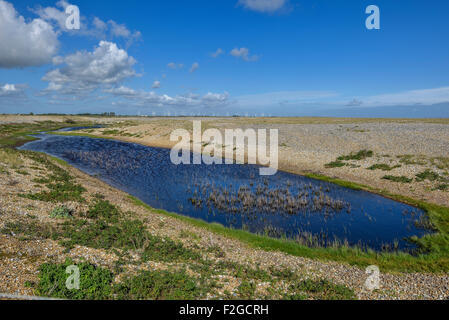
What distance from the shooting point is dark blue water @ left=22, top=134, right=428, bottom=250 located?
787 inches

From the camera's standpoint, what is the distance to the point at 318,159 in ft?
145

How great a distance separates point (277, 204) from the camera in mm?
25953

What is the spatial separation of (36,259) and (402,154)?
48.2 metres

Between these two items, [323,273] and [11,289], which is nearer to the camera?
[11,289]

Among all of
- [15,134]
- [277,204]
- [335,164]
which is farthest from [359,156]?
[15,134]

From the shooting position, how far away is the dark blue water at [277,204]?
65.6 ft

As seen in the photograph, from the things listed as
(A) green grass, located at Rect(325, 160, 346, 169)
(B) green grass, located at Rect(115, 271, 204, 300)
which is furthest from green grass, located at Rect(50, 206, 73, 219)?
(A) green grass, located at Rect(325, 160, 346, 169)

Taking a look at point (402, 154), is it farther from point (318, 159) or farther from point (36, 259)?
point (36, 259)

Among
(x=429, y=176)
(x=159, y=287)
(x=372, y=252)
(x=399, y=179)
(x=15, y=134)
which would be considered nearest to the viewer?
(x=159, y=287)

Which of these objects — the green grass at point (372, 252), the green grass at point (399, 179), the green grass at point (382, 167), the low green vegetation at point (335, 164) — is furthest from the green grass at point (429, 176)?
the green grass at point (372, 252)

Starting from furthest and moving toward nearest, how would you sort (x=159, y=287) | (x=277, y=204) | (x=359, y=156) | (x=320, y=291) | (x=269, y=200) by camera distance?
(x=359, y=156) → (x=269, y=200) → (x=277, y=204) → (x=320, y=291) → (x=159, y=287)

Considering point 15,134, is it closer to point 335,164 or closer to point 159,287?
point 335,164

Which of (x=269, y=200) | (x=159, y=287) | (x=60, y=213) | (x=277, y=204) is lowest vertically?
(x=277, y=204)

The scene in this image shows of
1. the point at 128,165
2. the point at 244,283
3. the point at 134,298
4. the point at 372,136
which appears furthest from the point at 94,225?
the point at 372,136
